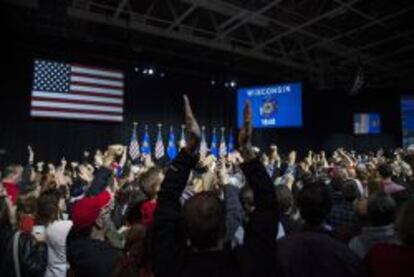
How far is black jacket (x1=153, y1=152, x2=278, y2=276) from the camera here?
4.34ft

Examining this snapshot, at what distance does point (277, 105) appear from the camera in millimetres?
A: 9570

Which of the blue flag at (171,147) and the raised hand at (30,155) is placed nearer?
the raised hand at (30,155)

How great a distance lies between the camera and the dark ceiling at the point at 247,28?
27.0ft

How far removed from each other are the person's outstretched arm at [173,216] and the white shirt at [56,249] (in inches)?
59.3

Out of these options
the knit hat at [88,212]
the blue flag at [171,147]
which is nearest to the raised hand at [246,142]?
the knit hat at [88,212]

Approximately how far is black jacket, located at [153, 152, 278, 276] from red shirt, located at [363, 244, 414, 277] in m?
0.56

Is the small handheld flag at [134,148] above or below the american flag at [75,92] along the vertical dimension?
below

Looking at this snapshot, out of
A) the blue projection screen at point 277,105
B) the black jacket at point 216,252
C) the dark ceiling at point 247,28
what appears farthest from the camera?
the blue projection screen at point 277,105

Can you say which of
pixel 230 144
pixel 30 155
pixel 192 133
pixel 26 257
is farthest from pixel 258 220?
pixel 230 144

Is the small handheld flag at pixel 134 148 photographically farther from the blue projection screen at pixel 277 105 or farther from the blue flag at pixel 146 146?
the blue projection screen at pixel 277 105

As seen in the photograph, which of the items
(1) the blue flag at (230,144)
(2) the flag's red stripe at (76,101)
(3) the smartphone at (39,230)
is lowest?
(3) the smartphone at (39,230)

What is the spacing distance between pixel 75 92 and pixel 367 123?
11074 millimetres

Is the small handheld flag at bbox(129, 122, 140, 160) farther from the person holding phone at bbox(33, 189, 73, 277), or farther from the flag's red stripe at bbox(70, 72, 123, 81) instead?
the person holding phone at bbox(33, 189, 73, 277)

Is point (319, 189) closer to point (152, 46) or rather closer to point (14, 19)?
point (14, 19)
